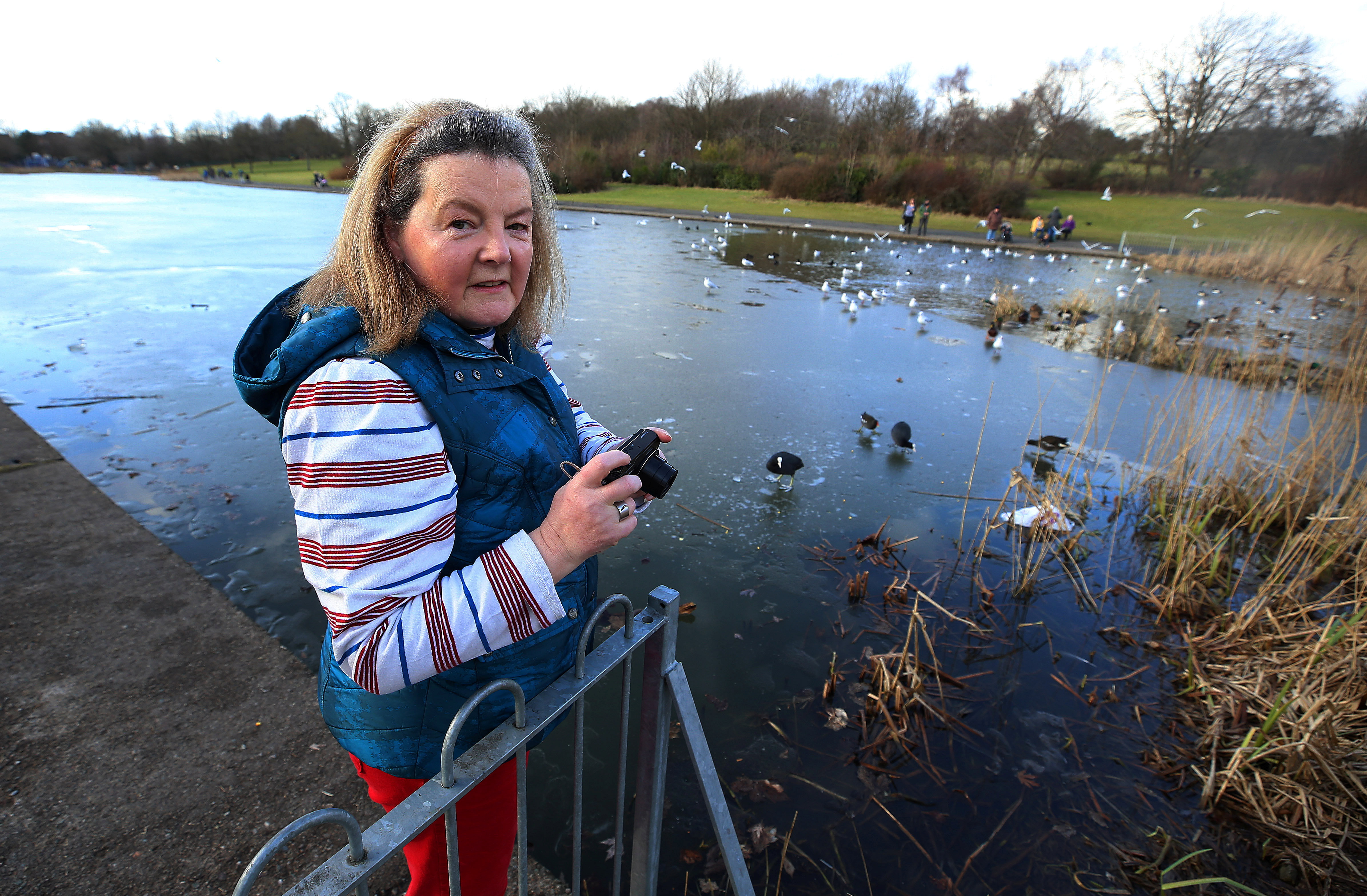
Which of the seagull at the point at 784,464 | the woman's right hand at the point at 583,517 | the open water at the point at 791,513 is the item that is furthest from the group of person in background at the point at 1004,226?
the woman's right hand at the point at 583,517

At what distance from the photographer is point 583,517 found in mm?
1166

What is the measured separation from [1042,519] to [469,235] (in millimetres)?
4283

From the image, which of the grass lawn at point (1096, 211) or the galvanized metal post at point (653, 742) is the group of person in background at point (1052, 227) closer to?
the grass lawn at point (1096, 211)

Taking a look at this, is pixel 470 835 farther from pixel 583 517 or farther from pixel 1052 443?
pixel 1052 443

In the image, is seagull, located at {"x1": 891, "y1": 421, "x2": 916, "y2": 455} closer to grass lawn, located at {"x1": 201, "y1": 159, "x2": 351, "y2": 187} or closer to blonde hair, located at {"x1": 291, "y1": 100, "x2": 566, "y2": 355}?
blonde hair, located at {"x1": 291, "y1": 100, "x2": 566, "y2": 355}

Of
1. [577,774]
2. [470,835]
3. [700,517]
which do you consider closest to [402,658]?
[577,774]

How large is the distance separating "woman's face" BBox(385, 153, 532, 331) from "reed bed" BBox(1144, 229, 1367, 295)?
1335 cm

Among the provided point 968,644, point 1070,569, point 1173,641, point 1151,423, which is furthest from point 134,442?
point 1151,423

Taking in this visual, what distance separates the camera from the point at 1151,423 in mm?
6691

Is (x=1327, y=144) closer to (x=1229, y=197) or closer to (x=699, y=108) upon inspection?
(x=1229, y=197)

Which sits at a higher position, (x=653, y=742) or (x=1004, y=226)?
(x=1004, y=226)

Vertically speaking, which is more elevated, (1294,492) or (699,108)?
(699,108)

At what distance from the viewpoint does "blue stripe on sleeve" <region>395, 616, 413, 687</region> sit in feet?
3.60

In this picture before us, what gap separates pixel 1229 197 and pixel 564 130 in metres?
46.3
